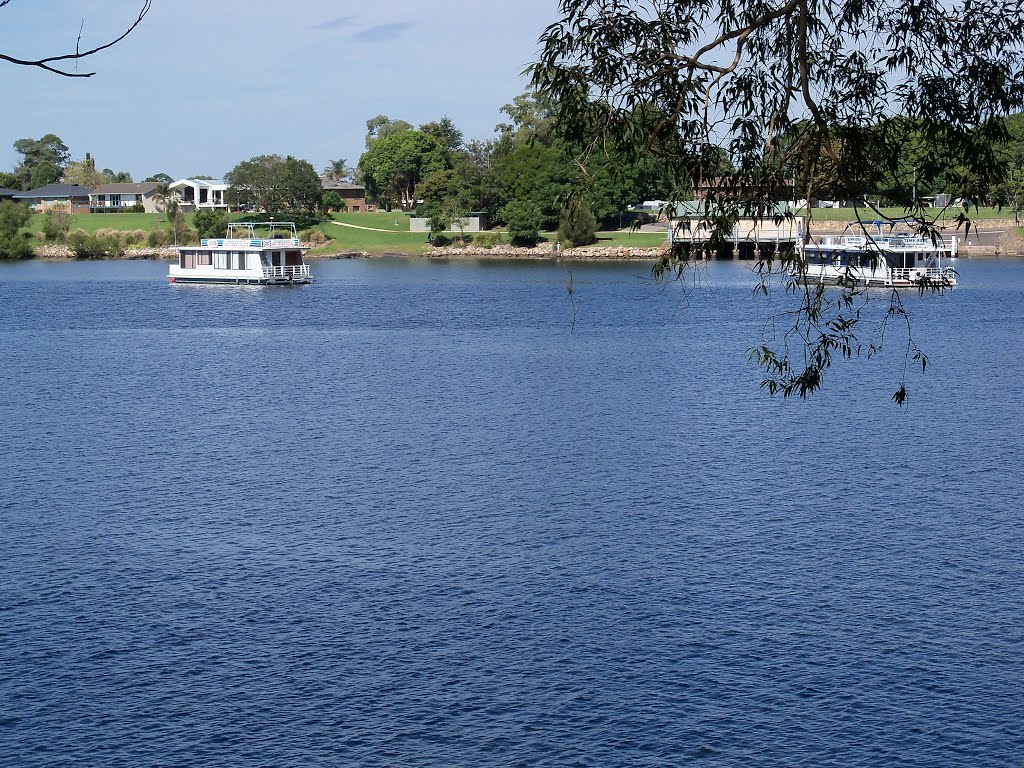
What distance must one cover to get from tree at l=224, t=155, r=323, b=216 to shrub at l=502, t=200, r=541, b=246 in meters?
29.2

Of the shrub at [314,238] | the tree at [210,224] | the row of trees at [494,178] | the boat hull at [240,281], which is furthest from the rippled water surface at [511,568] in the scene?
the tree at [210,224]

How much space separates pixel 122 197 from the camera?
18650cm

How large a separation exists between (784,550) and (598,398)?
19.3 m

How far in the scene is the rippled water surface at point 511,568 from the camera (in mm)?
19906

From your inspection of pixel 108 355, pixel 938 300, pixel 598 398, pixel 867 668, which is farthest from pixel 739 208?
pixel 938 300

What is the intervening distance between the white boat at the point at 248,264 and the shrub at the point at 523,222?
3979 centimetres

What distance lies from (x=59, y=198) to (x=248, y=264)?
106094mm

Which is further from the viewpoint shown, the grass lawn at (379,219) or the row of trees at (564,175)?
the grass lawn at (379,219)

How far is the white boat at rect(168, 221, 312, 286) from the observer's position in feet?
319

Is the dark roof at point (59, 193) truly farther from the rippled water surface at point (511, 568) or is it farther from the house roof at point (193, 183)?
the rippled water surface at point (511, 568)

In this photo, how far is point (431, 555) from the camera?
27.4 metres

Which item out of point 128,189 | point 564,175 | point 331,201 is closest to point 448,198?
point 564,175

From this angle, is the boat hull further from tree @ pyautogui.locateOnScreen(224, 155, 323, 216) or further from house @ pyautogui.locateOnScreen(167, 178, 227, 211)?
house @ pyautogui.locateOnScreen(167, 178, 227, 211)

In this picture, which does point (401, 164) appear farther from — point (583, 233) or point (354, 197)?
point (583, 233)
